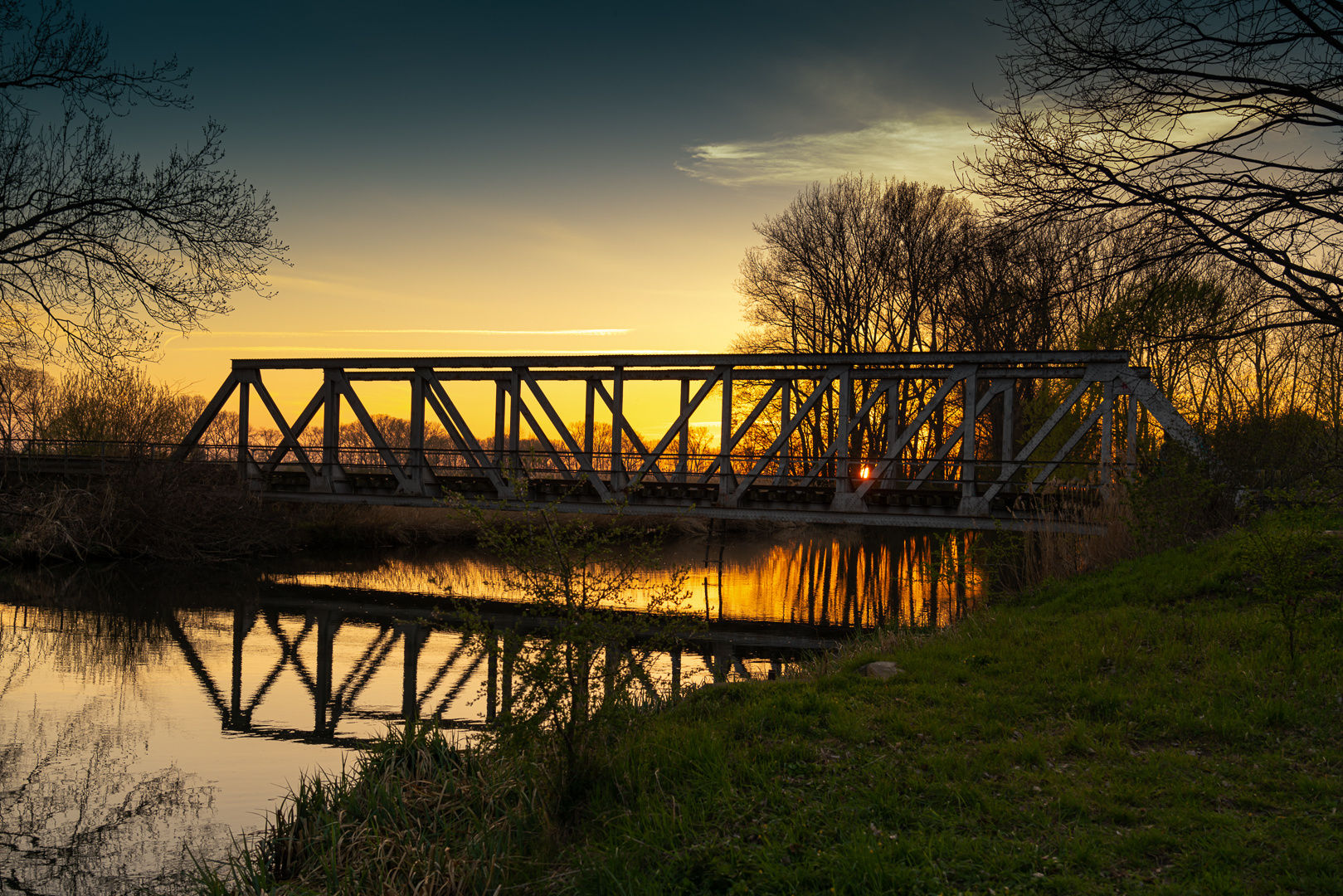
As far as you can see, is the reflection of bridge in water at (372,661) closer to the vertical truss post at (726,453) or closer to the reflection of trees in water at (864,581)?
the reflection of trees in water at (864,581)

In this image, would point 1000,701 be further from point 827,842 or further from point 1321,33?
point 1321,33

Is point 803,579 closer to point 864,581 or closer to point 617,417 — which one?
point 864,581

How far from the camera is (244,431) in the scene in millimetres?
24922

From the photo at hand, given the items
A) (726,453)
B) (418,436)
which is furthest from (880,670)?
(418,436)

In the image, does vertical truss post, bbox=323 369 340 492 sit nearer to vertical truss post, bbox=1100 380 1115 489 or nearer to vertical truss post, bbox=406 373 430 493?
vertical truss post, bbox=406 373 430 493

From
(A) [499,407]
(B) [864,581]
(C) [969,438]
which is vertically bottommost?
(B) [864,581]

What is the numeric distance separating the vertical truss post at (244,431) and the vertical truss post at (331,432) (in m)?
2.30

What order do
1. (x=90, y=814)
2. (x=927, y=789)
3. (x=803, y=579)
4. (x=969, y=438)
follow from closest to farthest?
(x=927, y=789) → (x=90, y=814) → (x=969, y=438) → (x=803, y=579)

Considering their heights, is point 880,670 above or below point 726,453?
below

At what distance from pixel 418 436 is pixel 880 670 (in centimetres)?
1796

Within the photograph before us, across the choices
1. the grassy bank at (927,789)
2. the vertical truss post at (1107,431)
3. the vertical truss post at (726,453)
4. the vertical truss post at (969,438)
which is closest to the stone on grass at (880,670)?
the grassy bank at (927,789)

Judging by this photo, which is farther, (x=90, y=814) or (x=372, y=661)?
(x=372, y=661)

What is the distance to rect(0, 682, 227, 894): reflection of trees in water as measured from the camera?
247 inches

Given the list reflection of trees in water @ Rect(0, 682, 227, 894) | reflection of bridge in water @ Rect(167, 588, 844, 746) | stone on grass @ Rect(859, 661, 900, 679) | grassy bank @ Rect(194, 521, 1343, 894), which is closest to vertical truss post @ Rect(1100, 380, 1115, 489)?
reflection of bridge in water @ Rect(167, 588, 844, 746)
